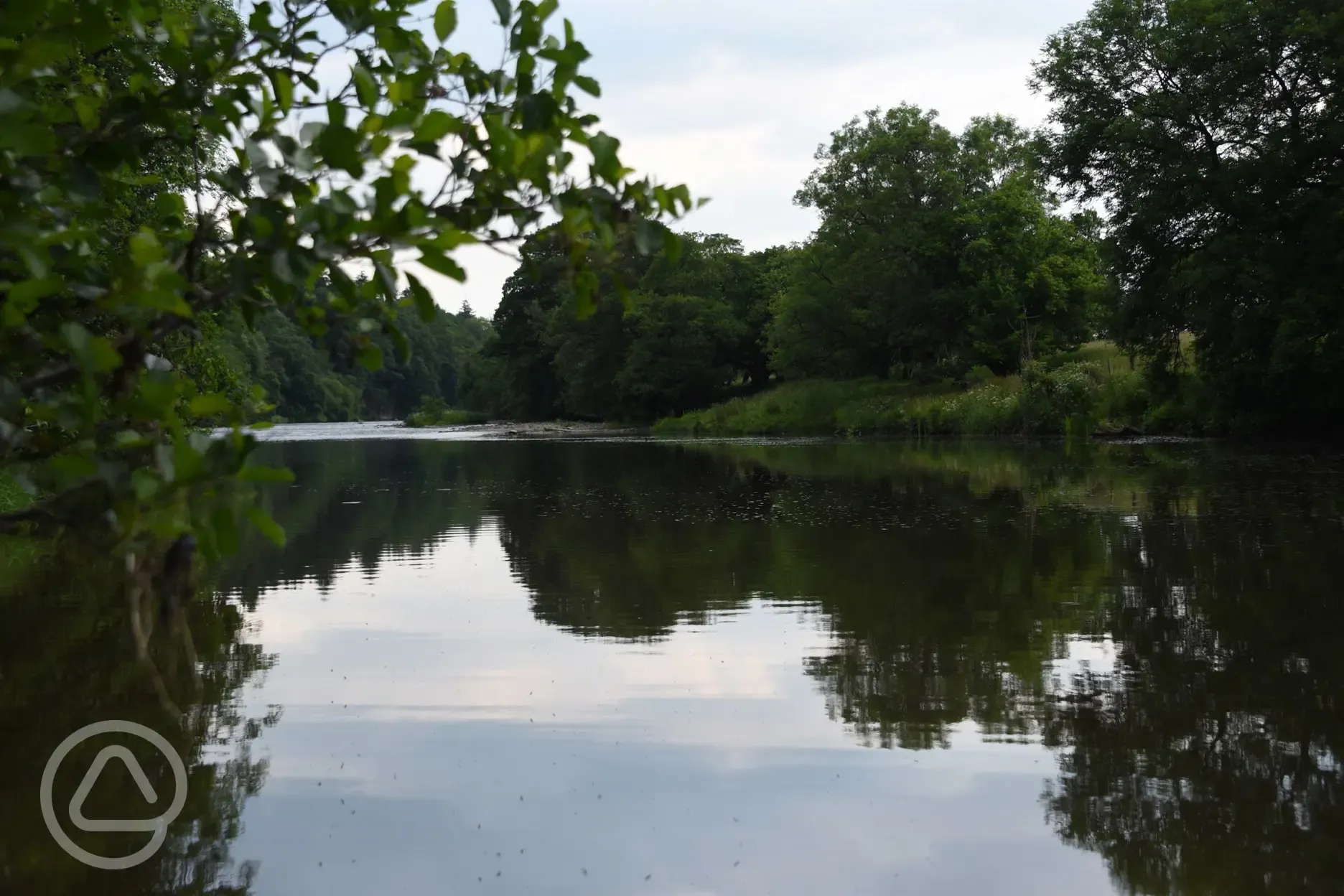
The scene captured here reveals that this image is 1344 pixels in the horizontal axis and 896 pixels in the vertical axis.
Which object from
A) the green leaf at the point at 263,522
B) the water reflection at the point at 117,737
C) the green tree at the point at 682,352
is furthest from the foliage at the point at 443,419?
the green leaf at the point at 263,522

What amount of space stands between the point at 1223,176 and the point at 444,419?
70.6 meters

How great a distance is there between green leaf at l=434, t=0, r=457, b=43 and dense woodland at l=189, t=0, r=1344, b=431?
0.59m

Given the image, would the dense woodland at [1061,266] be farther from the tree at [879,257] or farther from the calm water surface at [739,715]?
the calm water surface at [739,715]

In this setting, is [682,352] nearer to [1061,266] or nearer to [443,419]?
[1061,266]

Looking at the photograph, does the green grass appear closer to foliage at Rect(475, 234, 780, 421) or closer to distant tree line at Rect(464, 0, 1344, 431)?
foliage at Rect(475, 234, 780, 421)

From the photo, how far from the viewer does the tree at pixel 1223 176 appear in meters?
27.2

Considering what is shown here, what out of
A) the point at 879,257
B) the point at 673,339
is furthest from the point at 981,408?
the point at 673,339

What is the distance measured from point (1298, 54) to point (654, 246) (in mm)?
30040

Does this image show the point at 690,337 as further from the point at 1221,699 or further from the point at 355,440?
the point at 1221,699

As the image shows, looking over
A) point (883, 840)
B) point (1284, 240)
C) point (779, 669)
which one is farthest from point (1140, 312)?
point (883, 840)

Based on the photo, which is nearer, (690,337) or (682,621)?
(682,621)

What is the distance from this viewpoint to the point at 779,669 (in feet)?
25.6

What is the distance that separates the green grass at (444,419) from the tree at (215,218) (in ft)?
285

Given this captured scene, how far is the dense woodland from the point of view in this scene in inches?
1105
